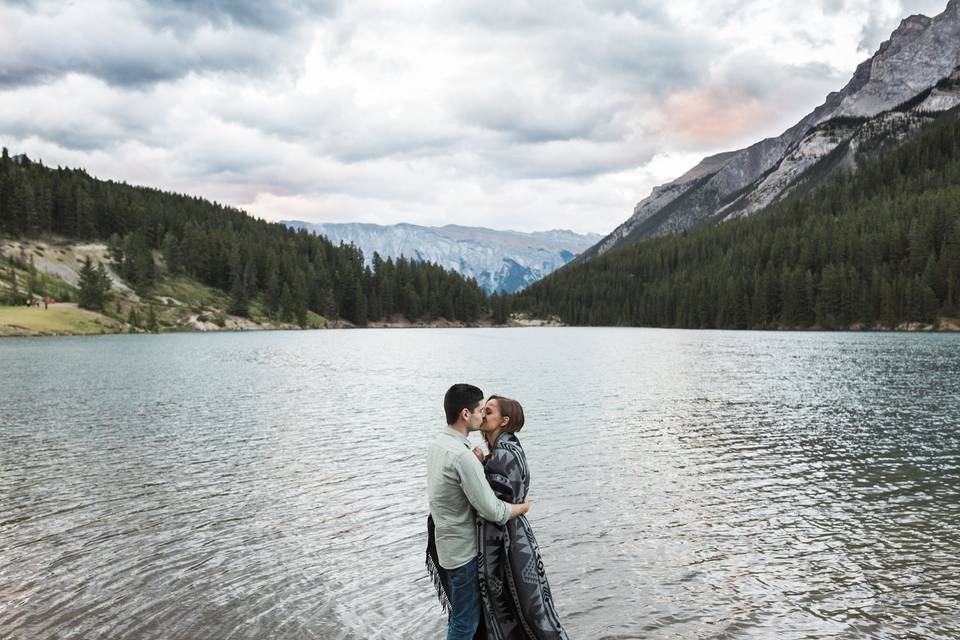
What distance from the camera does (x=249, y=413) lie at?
40.3 meters

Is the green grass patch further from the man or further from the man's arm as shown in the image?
the man's arm

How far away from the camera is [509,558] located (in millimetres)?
8516

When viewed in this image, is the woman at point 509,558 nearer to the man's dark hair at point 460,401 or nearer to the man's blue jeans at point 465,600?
the man's blue jeans at point 465,600

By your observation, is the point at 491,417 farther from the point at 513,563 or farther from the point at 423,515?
the point at 423,515

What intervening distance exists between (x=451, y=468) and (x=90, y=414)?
3770 centimetres

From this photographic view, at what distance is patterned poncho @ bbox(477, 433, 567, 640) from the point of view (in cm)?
848

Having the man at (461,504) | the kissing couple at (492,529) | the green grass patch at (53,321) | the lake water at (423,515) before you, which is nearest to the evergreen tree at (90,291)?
the green grass patch at (53,321)

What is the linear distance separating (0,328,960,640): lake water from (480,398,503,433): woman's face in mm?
5883

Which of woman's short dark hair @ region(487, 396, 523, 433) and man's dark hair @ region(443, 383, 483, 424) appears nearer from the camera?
man's dark hair @ region(443, 383, 483, 424)

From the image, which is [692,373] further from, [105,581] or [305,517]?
[105,581]

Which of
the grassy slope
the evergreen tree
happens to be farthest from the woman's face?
the evergreen tree

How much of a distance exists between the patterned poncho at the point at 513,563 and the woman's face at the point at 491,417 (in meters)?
0.19

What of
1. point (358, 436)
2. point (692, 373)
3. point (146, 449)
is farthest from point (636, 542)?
point (692, 373)

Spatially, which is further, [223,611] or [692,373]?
[692,373]
